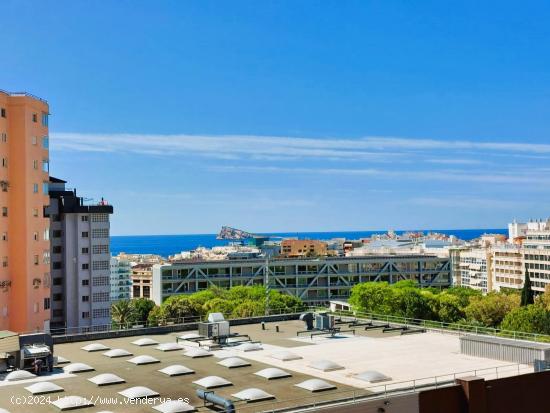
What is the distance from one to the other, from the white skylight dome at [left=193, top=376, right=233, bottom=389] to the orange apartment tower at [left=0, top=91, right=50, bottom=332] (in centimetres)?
4634

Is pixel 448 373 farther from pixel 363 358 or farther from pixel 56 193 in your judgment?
pixel 56 193

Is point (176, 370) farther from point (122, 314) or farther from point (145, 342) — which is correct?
point (122, 314)

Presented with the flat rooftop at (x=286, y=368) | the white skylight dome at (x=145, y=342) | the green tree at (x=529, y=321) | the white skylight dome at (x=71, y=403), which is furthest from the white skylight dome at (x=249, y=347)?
Result: the green tree at (x=529, y=321)

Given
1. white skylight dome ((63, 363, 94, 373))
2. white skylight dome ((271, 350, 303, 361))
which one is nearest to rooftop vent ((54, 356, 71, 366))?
white skylight dome ((63, 363, 94, 373))

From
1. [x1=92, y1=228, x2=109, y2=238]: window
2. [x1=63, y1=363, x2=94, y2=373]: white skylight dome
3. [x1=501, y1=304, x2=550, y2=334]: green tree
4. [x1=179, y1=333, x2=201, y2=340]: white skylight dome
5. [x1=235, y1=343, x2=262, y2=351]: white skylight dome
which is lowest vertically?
[x1=501, y1=304, x2=550, y2=334]: green tree

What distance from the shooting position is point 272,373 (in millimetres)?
33656

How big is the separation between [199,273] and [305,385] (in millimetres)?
133297

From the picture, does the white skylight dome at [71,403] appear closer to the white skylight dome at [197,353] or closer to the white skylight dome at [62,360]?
the white skylight dome at [62,360]

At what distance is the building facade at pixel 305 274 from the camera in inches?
6329

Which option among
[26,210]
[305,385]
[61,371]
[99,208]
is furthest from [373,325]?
[99,208]

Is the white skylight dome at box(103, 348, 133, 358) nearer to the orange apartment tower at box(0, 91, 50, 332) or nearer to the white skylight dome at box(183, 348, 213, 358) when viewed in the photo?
the white skylight dome at box(183, 348, 213, 358)

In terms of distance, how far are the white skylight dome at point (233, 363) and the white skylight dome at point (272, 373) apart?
2030 millimetres

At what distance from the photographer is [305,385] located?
31.0 meters

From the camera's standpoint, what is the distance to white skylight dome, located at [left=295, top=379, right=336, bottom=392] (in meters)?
30.6
